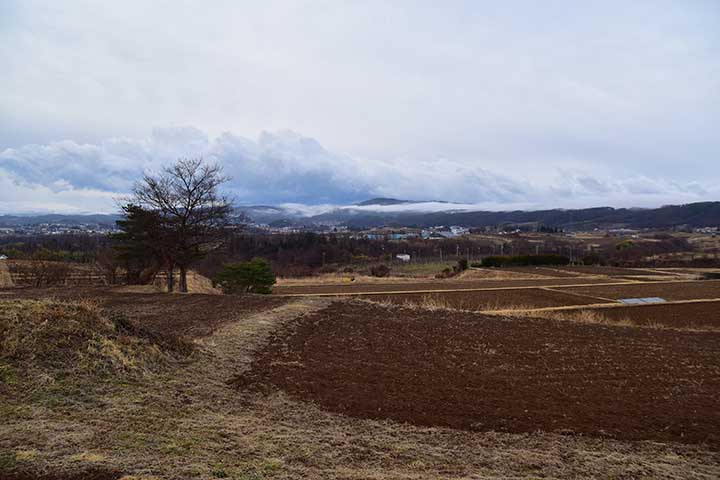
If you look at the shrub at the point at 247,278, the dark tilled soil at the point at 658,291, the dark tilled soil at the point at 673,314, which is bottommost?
the dark tilled soil at the point at 658,291

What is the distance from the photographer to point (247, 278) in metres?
27.3

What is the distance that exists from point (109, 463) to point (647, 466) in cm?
609

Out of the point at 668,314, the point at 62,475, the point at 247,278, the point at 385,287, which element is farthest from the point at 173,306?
the point at 668,314

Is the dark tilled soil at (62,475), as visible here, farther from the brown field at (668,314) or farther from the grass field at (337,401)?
the brown field at (668,314)

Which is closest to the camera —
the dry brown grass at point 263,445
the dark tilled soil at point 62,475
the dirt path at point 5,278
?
the dark tilled soil at point 62,475

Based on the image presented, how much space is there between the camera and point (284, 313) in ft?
47.1

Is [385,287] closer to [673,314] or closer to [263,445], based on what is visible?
[673,314]

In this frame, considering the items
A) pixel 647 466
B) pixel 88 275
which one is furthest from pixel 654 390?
pixel 88 275

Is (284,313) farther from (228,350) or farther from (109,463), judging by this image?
(109,463)

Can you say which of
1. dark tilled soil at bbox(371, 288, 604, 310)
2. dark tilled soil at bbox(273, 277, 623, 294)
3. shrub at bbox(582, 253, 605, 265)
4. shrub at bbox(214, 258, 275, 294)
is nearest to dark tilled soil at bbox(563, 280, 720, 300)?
dark tilled soil at bbox(371, 288, 604, 310)

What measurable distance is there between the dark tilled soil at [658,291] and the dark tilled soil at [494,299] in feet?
10.4

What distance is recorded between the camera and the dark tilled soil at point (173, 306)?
477 inches

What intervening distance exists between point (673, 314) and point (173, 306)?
22917 mm

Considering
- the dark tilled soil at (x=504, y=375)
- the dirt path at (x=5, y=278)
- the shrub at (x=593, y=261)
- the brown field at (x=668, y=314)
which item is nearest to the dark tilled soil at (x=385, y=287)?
the brown field at (x=668, y=314)
